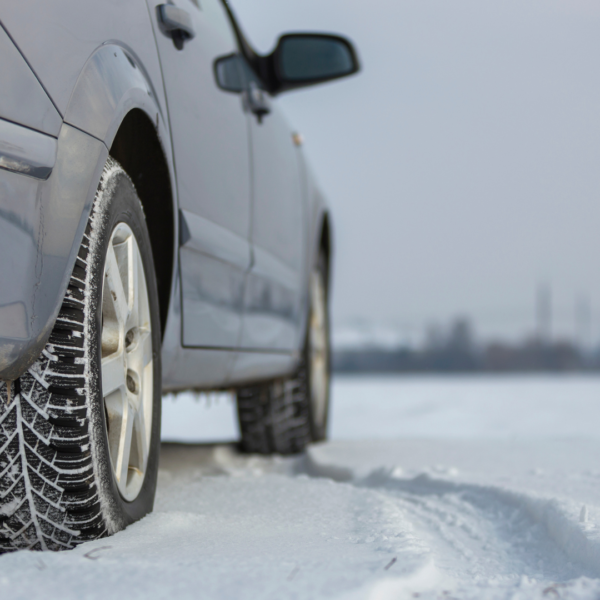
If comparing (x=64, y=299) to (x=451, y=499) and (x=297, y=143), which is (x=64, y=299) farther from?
(x=297, y=143)

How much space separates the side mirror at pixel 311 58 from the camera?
3070 millimetres

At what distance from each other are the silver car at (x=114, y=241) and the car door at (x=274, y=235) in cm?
2

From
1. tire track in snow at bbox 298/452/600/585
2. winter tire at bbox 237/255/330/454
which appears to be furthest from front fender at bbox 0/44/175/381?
winter tire at bbox 237/255/330/454

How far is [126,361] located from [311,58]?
1.96 meters

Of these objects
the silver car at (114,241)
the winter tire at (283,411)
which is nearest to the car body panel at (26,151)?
the silver car at (114,241)

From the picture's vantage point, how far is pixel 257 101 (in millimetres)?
2623

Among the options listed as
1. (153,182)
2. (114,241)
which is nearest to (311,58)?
(153,182)

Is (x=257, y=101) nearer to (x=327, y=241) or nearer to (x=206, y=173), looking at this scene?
(x=206, y=173)

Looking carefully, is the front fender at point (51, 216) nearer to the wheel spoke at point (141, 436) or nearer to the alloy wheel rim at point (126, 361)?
the alloy wheel rim at point (126, 361)

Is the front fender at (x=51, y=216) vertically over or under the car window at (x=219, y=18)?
under

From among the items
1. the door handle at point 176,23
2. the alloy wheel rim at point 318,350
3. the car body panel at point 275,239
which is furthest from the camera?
the alloy wheel rim at point 318,350

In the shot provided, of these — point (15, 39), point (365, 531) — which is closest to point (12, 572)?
point (365, 531)

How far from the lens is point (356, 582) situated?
1050mm

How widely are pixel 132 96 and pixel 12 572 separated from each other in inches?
36.9
